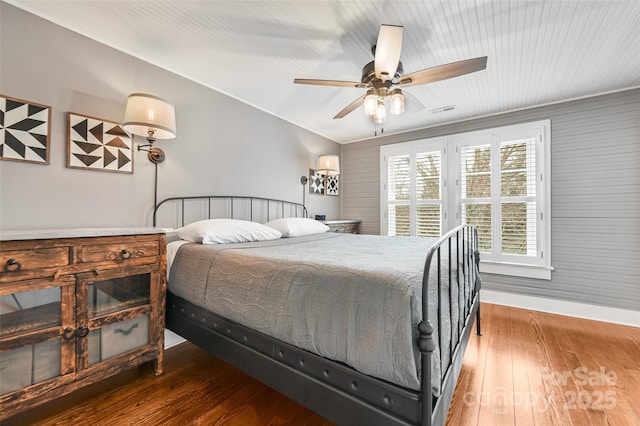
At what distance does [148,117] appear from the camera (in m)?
1.99

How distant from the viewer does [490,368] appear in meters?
2.05

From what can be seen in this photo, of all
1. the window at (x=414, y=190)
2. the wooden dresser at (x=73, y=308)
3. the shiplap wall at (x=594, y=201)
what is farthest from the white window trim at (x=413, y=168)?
the wooden dresser at (x=73, y=308)

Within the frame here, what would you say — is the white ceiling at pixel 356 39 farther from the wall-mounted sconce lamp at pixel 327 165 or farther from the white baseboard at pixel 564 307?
the white baseboard at pixel 564 307

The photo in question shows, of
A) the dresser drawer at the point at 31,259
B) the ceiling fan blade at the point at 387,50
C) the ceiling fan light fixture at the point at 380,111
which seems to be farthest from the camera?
the ceiling fan light fixture at the point at 380,111

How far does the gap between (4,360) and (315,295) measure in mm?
1547

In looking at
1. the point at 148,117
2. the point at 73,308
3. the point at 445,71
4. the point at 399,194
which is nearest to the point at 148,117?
the point at 148,117

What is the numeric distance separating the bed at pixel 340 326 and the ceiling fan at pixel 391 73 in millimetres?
1156

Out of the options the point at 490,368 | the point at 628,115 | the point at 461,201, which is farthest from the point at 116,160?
the point at 628,115

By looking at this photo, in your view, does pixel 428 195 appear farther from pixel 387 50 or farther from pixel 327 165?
pixel 387 50

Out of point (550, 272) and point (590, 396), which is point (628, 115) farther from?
point (590, 396)

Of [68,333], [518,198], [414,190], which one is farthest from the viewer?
[414,190]

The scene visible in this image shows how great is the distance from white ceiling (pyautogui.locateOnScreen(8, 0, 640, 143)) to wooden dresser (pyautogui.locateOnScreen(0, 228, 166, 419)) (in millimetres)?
1525

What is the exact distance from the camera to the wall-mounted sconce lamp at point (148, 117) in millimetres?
1973

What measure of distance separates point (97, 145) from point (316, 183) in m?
2.85
